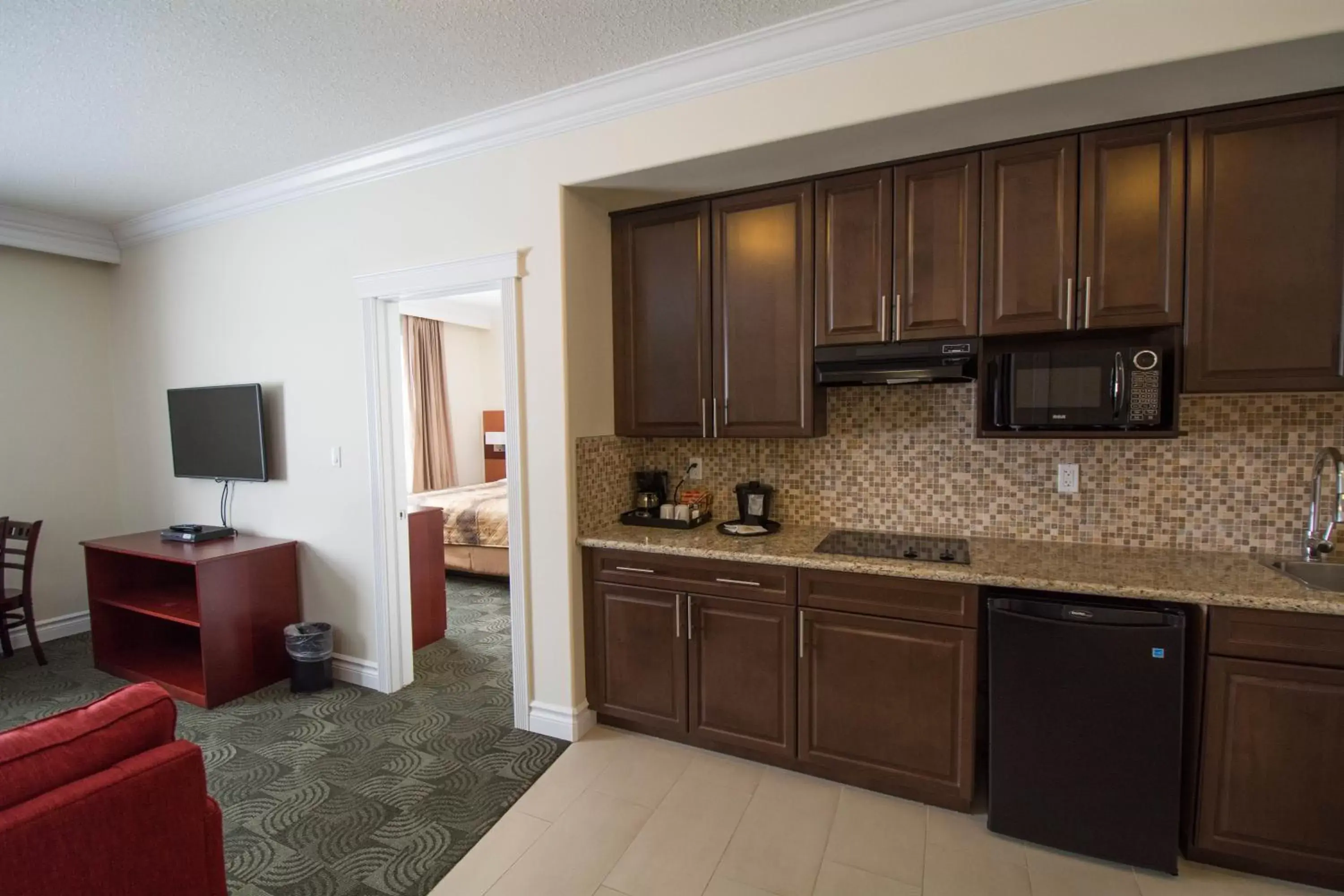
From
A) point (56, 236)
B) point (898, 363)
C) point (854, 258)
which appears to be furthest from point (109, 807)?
point (56, 236)

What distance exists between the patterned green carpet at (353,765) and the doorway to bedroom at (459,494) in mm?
48

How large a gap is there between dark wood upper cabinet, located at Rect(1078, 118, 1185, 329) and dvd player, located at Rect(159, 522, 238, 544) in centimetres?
449

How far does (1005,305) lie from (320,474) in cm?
350

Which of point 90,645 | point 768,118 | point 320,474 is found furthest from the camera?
point 90,645

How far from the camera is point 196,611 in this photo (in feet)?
10.4

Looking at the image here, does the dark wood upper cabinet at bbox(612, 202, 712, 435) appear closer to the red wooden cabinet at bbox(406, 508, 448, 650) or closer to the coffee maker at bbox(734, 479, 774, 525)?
the coffee maker at bbox(734, 479, 774, 525)

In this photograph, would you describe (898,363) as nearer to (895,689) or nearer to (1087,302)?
(1087,302)

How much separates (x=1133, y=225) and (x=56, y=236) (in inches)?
232

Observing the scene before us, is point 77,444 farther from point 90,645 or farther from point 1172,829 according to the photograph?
point 1172,829

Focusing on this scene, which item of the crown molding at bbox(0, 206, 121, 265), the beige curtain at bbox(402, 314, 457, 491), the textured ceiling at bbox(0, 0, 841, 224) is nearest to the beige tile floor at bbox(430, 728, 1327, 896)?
the textured ceiling at bbox(0, 0, 841, 224)

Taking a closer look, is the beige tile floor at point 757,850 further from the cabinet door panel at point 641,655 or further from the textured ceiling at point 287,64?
the textured ceiling at point 287,64

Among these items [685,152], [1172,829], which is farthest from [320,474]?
[1172,829]

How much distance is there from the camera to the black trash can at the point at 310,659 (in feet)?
10.4

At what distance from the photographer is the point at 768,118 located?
2.17m
